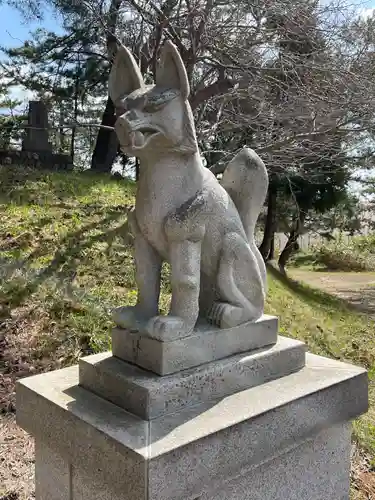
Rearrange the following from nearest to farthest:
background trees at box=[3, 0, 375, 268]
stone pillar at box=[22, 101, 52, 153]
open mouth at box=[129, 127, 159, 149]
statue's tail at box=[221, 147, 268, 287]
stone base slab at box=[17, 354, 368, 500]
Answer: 1. stone base slab at box=[17, 354, 368, 500]
2. open mouth at box=[129, 127, 159, 149]
3. statue's tail at box=[221, 147, 268, 287]
4. background trees at box=[3, 0, 375, 268]
5. stone pillar at box=[22, 101, 52, 153]

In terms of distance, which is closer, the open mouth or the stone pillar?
the open mouth

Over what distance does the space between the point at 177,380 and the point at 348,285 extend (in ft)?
35.5

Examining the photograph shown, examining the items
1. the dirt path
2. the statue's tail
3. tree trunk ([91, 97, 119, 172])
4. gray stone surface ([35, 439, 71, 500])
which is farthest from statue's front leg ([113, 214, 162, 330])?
tree trunk ([91, 97, 119, 172])

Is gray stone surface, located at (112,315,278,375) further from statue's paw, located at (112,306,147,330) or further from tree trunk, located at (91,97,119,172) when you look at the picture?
tree trunk, located at (91,97,119,172)

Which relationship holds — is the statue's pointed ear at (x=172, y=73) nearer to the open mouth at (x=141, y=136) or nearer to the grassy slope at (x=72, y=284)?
the open mouth at (x=141, y=136)

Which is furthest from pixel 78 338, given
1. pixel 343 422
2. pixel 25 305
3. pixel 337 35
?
pixel 337 35

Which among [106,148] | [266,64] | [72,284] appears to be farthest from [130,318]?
[106,148]

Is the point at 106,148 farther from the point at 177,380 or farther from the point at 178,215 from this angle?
the point at 177,380

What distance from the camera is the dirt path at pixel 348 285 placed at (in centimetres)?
876

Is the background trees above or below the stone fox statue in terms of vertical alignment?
above

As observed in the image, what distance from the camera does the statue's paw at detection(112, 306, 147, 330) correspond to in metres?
1.65

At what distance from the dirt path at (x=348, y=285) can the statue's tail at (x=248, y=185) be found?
616 centimetres

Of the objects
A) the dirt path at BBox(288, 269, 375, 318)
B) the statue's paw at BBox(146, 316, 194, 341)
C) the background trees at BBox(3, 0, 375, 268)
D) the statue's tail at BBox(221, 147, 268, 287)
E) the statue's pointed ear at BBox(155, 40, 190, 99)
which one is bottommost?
the dirt path at BBox(288, 269, 375, 318)

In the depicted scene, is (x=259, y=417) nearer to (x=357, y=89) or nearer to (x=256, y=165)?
(x=256, y=165)
